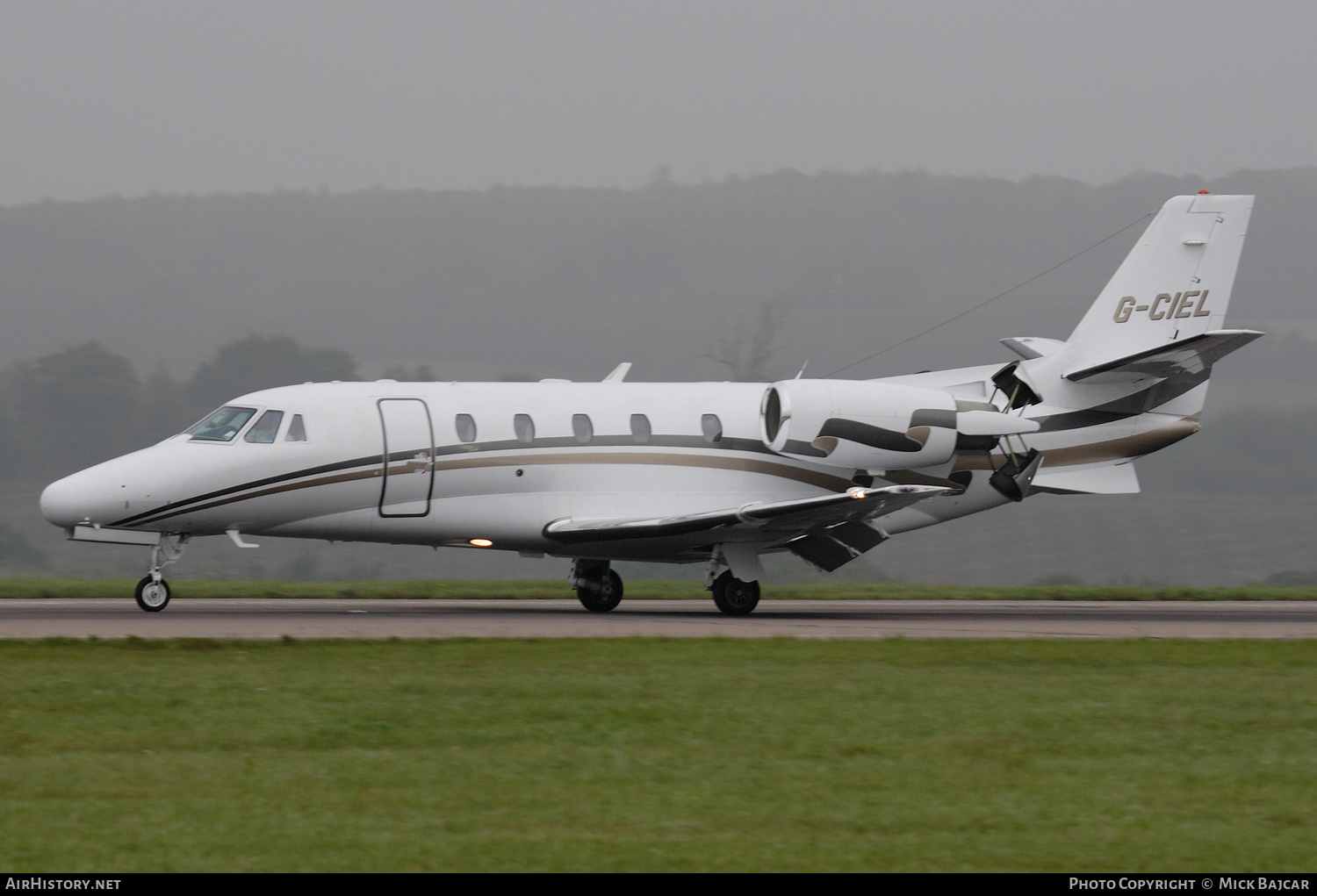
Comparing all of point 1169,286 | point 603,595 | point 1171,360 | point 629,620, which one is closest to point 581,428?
point 603,595

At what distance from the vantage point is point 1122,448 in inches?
974

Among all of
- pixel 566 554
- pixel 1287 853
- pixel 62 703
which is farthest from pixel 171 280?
pixel 1287 853

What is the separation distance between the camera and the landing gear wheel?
23.2 meters

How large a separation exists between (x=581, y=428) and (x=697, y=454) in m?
1.91

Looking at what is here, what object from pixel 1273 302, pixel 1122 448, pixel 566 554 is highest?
pixel 1273 302

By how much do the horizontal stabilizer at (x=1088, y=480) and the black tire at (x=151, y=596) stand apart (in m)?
13.9

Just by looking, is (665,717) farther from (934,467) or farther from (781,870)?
(934,467)

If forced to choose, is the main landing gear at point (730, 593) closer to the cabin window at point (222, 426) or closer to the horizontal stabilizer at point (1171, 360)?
the horizontal stabilizer at point (1171, 360)

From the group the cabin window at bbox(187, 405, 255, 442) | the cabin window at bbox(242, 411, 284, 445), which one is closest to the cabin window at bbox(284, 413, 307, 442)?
the cabin window at bbox(242, 411, 284, 445)

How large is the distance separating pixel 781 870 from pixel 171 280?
10697 cm

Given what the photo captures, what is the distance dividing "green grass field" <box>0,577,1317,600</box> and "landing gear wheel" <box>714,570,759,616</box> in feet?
17.6

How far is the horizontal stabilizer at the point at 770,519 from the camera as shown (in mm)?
21453

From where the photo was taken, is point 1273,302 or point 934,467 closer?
point 934,467

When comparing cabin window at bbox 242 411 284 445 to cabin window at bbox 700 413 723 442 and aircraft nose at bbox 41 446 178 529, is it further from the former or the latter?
cabin window at bbox 700 413 723 442
